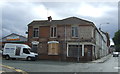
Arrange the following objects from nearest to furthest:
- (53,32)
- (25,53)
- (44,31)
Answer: (25,53), (53,32), (44,31)

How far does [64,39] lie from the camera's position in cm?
3575

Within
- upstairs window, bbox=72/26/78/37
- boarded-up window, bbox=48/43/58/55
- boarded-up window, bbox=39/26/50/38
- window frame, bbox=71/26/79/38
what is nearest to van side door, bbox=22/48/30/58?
boarded-up window, bbox=48/43/58/55

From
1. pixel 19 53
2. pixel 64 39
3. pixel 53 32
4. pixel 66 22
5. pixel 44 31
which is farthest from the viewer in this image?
pixel 44 31

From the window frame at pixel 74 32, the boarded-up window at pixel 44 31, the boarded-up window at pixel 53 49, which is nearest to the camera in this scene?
the window frame at pixel 74 32

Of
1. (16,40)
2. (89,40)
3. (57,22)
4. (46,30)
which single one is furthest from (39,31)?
(89,40)

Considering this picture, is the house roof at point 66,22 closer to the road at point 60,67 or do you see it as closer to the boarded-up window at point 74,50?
the boarded-up window at point 74,50

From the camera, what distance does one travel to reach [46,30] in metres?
37.2

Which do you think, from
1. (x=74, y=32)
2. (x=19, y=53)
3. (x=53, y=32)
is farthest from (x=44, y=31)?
(x=19, y=53)

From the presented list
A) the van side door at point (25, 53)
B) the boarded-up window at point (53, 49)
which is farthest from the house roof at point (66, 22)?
the van side door at point (25, 53)

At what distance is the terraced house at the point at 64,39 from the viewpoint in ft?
114

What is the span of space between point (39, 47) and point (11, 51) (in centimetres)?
587

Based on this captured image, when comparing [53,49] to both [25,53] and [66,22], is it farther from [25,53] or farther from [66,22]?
[25,53]

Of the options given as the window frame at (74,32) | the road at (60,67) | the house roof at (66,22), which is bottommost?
the road at (60,67)

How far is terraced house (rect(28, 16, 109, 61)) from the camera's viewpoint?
3469 centimetres
